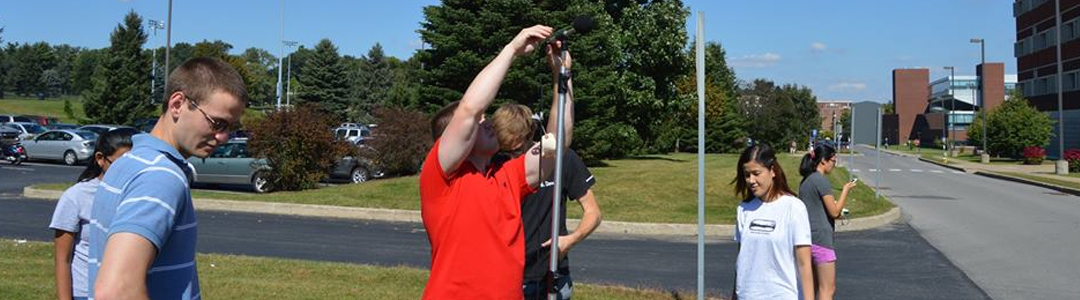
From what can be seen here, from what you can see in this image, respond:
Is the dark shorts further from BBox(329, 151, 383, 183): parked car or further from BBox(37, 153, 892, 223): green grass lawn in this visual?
BBox(329, 151, 383, 183): parked car

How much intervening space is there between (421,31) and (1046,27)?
52.6m

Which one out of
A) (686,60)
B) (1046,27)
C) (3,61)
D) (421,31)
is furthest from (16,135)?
(3,61)

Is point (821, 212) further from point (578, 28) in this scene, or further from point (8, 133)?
point (8, 133)

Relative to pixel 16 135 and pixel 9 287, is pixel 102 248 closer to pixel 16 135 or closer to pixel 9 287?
pixel 9 287

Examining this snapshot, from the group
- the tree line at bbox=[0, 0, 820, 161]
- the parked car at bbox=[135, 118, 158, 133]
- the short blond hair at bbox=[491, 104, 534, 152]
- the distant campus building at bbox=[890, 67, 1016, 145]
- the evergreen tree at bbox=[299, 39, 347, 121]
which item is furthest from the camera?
the distant campus building at bbox=[890, 67, 1016, 145]

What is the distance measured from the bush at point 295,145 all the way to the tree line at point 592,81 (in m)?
1.10

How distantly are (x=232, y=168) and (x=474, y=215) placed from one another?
21.2m

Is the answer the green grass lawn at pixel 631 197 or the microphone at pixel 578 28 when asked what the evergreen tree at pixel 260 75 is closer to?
the green grass lawn at pixel 631 197

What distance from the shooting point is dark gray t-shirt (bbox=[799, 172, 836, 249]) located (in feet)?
21.8

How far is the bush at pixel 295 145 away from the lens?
69.0 feet

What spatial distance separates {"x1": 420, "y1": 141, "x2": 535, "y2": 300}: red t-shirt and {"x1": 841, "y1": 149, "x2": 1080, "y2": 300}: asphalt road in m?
8.37

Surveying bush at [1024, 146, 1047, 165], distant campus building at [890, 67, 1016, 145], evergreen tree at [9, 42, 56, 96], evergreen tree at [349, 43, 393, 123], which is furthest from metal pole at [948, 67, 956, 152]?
evergreen tree at [9, 42, 56, 96]

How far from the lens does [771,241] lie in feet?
16.8

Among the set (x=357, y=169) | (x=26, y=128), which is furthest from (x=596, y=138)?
(x=26, y=128)
